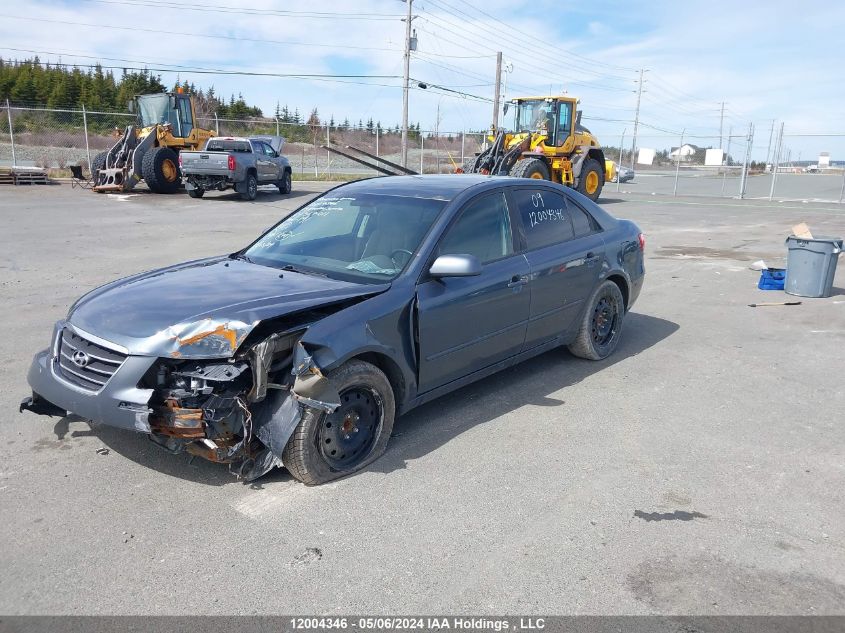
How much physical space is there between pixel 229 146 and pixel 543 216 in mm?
18529

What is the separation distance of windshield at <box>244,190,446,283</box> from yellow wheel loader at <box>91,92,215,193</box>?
1873 centimetres

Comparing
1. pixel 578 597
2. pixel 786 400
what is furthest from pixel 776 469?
pixel 578 597

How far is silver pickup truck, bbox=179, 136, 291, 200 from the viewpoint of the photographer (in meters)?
20.3

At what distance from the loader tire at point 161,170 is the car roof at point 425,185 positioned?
60.7ft

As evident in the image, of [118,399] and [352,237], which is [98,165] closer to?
[352,237]

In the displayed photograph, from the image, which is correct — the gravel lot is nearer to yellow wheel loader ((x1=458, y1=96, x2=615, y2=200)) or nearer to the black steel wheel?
the black steel wheel

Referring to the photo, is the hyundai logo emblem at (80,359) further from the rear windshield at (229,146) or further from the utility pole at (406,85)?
the utility pole at (406,85)

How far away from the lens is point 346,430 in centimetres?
392

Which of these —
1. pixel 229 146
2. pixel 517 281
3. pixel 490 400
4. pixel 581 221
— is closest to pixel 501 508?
pixel 490 400

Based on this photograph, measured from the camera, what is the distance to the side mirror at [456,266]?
4176 millimetres

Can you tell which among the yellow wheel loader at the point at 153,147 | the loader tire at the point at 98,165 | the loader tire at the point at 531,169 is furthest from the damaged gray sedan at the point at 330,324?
the loader tire at the point at 98,165

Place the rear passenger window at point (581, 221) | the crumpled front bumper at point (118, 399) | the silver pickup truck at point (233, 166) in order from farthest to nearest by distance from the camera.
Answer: the silver pickup truck at point (233, 166)
the rear passenger window at point (581, 221)
the crumpled front bumper at point (118, 399)

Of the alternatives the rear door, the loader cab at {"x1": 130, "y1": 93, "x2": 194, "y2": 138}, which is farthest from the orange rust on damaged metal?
the loader cab at {"x1": 130, "y1": 93, "x2": 194, "y2": 138}

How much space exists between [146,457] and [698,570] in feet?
9.90
